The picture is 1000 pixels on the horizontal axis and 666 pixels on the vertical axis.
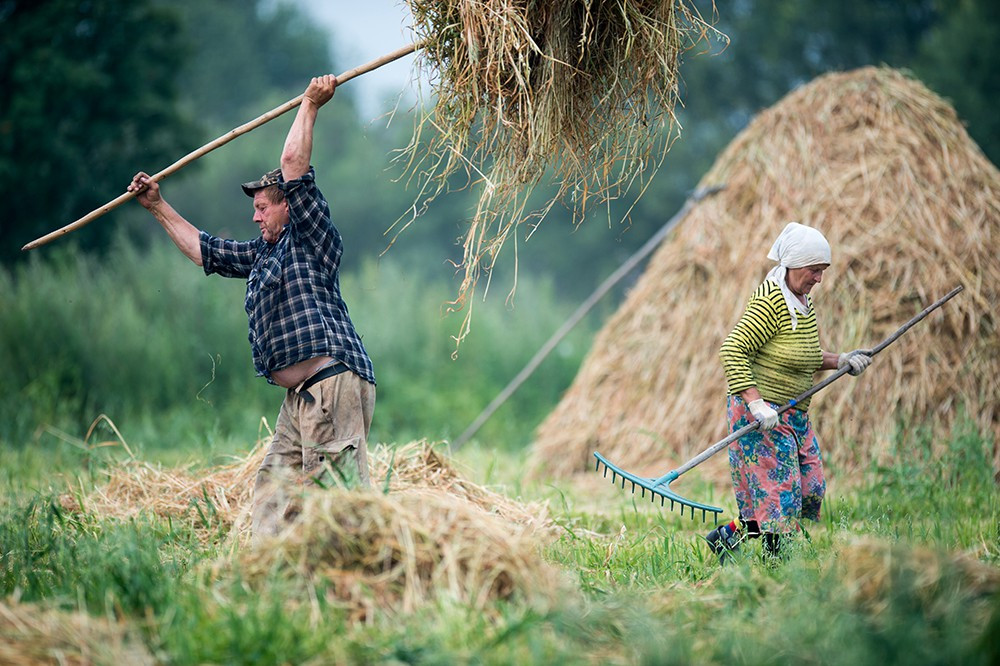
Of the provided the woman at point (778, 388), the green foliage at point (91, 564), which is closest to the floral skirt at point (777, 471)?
the woman at point (778, 388)

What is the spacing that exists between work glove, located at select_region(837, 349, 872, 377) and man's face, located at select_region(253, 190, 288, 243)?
2.60 m

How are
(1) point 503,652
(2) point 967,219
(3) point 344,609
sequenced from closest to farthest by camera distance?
(1) point 503,652, (3) point 344,609, (2) point 967,219

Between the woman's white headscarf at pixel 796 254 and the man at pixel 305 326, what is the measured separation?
6.01ft

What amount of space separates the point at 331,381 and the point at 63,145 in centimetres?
1329

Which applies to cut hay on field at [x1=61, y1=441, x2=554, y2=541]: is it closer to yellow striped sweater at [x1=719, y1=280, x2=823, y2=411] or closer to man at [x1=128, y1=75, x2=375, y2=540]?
man at [x1=128, y1=75, x2=375, y2=540]

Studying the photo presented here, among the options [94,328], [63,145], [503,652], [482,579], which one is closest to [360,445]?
[482,579]

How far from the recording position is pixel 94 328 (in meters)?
10.2

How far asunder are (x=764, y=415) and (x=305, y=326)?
1.91 meters

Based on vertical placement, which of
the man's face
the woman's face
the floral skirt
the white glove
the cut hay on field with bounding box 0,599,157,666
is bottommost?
the floral skirt

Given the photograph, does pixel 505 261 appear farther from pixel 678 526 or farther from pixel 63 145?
pixel 678 526

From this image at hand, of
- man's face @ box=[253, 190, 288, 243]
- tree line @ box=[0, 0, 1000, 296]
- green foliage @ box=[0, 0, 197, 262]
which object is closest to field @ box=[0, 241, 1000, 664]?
man's face @ box=[253, 190, 288, 243]

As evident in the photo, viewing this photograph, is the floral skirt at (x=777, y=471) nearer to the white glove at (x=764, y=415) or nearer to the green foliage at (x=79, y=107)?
the white glove at (x=764, y=415)

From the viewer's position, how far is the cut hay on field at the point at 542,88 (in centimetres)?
424

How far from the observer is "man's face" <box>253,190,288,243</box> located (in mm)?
4176
